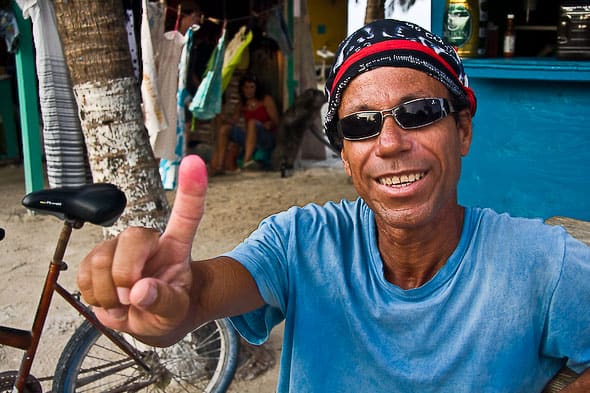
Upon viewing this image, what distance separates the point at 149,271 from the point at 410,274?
68 centimetres

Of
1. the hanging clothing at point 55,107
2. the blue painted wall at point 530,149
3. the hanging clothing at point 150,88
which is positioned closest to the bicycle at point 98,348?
the blue painted wall at point 530,149

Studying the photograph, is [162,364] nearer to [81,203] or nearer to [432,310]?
[81,203]

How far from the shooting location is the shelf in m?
3.52

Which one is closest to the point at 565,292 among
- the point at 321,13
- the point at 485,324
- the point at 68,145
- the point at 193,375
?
the point at 485,324

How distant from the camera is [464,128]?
1.62 meters

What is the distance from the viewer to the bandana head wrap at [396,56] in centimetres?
149

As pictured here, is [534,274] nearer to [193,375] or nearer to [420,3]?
[193,375]

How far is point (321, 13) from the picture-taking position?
17.1m

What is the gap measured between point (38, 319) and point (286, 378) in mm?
1522

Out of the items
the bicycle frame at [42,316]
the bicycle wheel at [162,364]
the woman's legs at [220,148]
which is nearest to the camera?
the bicycle frame at [42,316]

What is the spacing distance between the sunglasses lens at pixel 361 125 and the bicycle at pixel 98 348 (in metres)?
1.28

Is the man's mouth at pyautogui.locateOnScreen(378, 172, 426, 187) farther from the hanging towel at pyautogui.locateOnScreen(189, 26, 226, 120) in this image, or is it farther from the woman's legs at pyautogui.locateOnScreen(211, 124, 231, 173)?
the woman's legs at pyautogui.locateOnScreen(211, 124, 231, 173)

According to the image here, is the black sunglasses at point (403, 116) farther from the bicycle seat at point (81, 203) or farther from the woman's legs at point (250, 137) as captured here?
the woman's legs at point (250, 137)

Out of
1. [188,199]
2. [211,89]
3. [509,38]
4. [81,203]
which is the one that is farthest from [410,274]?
[211,89]
